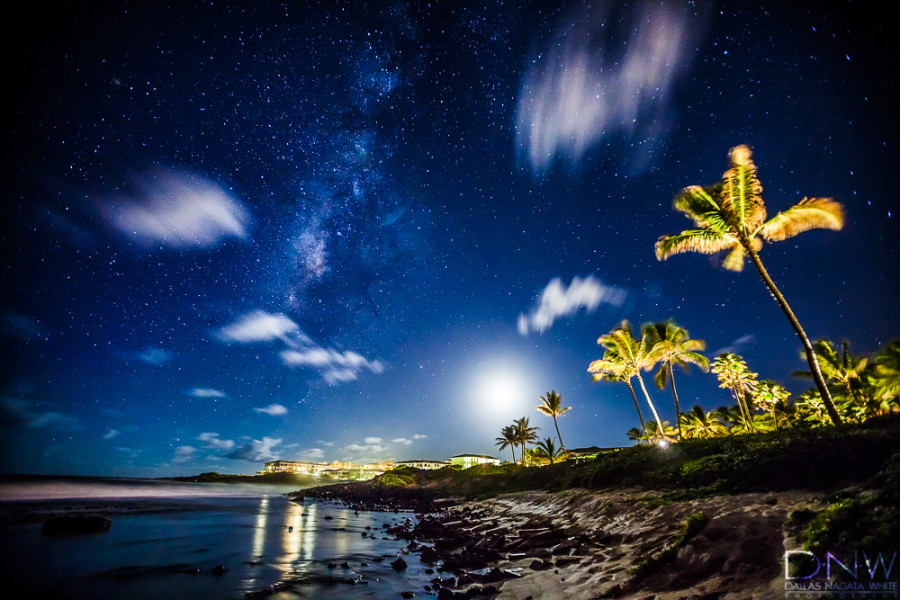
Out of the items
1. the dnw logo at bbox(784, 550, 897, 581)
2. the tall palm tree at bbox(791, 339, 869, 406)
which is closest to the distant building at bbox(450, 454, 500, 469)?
the tall palm tree at bbox(791, 339, 869, 406)

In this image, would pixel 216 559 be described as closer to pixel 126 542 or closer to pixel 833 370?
pixel 126 542

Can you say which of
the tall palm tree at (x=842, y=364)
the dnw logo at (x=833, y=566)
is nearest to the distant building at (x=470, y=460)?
the tall palm tree at (x=842, y=364)

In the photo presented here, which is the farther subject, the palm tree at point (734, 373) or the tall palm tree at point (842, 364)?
the palm tree at point (734, 373)

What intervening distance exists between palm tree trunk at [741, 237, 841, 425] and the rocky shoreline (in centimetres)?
929

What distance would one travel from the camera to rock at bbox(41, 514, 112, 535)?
16234 millimetres

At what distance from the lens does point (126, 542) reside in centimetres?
1516

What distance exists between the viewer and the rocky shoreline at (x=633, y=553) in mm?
6055

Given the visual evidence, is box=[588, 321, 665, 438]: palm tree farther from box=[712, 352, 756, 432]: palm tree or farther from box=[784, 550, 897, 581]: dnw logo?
box=[784, 550, 897, 581]: dnw logo

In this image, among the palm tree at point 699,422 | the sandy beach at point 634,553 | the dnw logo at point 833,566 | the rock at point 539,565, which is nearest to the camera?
the dnw logo at point 833,566

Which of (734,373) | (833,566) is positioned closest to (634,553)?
(833,566)

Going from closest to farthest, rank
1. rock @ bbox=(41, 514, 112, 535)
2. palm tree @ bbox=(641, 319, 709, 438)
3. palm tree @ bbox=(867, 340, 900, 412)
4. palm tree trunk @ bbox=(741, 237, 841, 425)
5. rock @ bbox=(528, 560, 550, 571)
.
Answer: rock @ bbox=(528, 560, 550, 571) < palm tree trunk @ bbox=(741, 237, 841, 425) < rock @ bbox=(41, 514, 112, 535) < palm tree @ bbox=(867, 340, 900, 412) < palm tree @ bbox=(641, 319, 709, 438)

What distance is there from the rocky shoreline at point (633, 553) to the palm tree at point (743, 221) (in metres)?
11.1

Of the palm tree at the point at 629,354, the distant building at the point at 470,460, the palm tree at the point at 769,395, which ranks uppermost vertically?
the palm tree at the point at 629,354

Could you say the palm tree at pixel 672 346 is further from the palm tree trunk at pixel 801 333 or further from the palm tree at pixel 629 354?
the palm tree trunk at pixel 801 333
